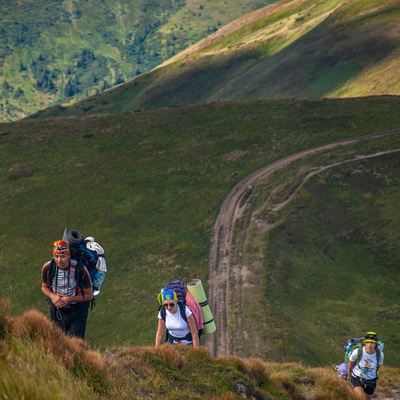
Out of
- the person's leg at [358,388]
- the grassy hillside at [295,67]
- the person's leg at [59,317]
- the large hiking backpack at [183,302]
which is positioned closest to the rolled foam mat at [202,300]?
the large hiking backpack at [183,302]

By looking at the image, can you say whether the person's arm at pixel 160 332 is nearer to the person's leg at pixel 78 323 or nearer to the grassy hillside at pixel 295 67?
the person's leg at pixel 78 323

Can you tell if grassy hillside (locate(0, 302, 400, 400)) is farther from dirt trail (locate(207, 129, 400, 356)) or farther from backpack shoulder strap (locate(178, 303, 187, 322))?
dirt trail (locate(207, 129, 400, 356))

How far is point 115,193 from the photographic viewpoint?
6069 centimetres

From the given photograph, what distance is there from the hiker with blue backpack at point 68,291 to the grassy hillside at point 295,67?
3418 inches

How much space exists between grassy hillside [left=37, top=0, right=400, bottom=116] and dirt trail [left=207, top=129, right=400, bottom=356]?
36525 millimetres

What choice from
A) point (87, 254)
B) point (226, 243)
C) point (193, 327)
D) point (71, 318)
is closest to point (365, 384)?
point (193, 327)

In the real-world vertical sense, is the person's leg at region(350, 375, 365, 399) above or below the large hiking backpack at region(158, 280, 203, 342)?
below

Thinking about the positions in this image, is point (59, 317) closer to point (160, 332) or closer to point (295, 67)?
point (160, 332)

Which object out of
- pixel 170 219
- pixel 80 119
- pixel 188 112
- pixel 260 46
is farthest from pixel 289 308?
pixel 260 46

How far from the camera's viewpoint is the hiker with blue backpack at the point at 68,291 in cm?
1261

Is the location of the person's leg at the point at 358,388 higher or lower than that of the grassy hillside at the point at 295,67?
lower

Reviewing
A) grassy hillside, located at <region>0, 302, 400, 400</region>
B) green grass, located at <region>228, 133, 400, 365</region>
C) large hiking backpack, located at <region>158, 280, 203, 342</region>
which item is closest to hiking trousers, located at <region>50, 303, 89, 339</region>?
grassy hillside, located at <region>0, 302, 400, 400</region>

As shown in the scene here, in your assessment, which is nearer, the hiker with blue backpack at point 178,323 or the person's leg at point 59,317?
the person's leg at point 59,317

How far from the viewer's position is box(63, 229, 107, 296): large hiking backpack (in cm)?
1285
